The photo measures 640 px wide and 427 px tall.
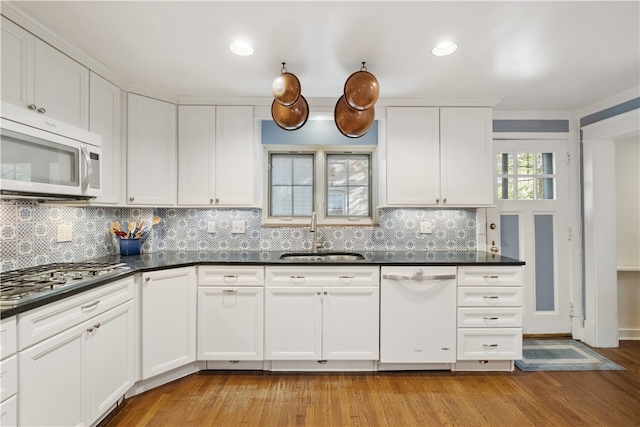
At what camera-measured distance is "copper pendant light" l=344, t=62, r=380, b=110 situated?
6.80 feet

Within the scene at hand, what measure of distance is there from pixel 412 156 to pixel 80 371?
107 inches

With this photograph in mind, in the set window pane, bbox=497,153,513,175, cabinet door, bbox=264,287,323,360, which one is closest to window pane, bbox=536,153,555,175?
window pane, bbox=497,153,513,175

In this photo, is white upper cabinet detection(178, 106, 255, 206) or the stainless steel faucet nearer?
white upper cabinet detection(178, 106, 255, 206)

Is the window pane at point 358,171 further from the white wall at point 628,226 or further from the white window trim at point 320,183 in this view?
the white wall at point 628,226

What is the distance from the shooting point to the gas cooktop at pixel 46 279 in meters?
1.38

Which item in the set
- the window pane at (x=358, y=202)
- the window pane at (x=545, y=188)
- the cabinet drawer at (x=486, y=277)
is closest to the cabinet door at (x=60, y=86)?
the window pane at (x=358, y=202)

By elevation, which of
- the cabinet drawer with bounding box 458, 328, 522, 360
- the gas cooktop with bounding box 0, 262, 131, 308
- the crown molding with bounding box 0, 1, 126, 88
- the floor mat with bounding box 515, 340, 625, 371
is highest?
the crown molding with bounding box 0, 1, 126, 88

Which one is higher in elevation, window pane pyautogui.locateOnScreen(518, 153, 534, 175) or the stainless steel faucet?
window pane pyautogui.locateOnScreen(518, 153, 534, 175)

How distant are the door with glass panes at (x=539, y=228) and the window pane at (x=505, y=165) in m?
0.01

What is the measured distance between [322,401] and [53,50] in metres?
2.74

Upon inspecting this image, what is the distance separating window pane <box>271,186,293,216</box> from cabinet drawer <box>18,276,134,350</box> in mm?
1449

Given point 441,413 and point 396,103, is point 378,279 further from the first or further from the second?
point 396,103

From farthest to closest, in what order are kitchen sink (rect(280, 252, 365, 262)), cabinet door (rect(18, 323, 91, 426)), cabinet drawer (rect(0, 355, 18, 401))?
1. kitchen sink (rect(280, 252, 365, 262))
2. cabinet door (rect(18, 323, 91, 426))
3. cabinet drawer (rect(0, 355, 18, 401))

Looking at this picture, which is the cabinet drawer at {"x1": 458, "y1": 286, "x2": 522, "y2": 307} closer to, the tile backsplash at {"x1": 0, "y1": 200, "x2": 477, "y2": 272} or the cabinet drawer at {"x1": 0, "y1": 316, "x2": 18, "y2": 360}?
the tile backsplash at {"x1": 0, "y1": 200, "x2": 477, "y2": 272}
